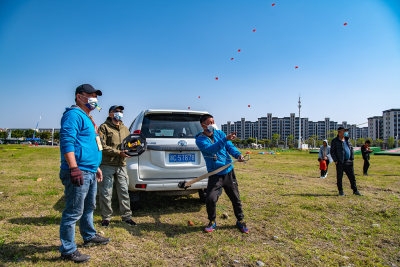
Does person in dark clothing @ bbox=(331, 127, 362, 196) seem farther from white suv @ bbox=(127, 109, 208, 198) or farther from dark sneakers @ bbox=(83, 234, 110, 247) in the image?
dark sneakers @ bbox=(83, 234, 110, 247)

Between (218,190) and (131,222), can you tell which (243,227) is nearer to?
(218,190)

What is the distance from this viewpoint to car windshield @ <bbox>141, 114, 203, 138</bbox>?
174 inches

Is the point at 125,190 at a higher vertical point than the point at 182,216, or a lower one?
higher

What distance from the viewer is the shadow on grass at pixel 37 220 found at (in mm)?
4052

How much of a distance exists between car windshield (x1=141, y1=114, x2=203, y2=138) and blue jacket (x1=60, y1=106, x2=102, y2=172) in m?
1.45

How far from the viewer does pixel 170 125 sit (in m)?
4.61

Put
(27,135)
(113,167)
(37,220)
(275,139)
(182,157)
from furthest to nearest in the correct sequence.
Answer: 1. (27,135)
2. (275,139)
3. (182,157)
4. (37,220)
5. (113,167)

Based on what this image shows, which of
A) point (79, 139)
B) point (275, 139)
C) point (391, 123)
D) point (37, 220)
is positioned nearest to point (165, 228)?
point (79, 139)

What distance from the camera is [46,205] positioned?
5191 mm

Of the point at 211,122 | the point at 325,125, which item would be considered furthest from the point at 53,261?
the point at 325,125

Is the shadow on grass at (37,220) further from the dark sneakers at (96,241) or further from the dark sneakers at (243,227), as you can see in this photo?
the dark sneakers at (243,227)

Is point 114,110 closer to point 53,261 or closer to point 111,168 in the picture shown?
point 111,168

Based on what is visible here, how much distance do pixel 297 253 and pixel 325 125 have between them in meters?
210

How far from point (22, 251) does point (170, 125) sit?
9.16 ft
